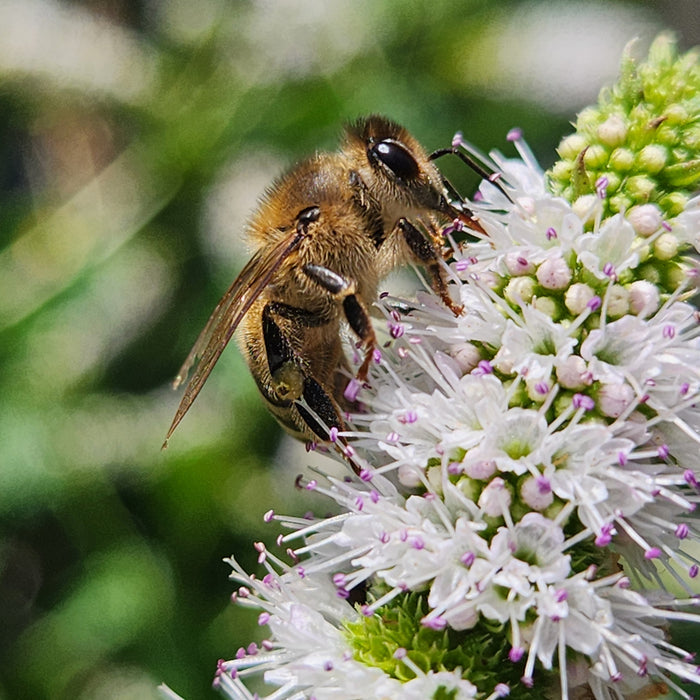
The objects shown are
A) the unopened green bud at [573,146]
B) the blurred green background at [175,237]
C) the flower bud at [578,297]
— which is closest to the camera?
the flower bud at [578,297]

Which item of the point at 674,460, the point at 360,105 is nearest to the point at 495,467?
the point at 674,460

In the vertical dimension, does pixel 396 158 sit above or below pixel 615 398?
above

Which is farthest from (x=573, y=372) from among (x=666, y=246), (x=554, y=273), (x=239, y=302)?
(x=239, y=302)

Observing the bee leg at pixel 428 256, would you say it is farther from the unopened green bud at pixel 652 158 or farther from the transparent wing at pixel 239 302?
the unopened green bud at pixel 652 158

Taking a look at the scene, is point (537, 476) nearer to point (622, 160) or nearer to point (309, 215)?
point (622, 160)

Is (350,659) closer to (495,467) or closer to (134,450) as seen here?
(495,467)

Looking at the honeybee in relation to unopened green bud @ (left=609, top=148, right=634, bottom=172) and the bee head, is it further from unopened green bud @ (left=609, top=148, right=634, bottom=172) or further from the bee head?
unopened green bud @ (left=609, top=148, right=634, bottom=172)

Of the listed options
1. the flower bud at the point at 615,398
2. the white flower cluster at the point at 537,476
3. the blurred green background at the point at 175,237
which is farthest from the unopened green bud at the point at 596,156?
the blurred green background at the point at 175,237
